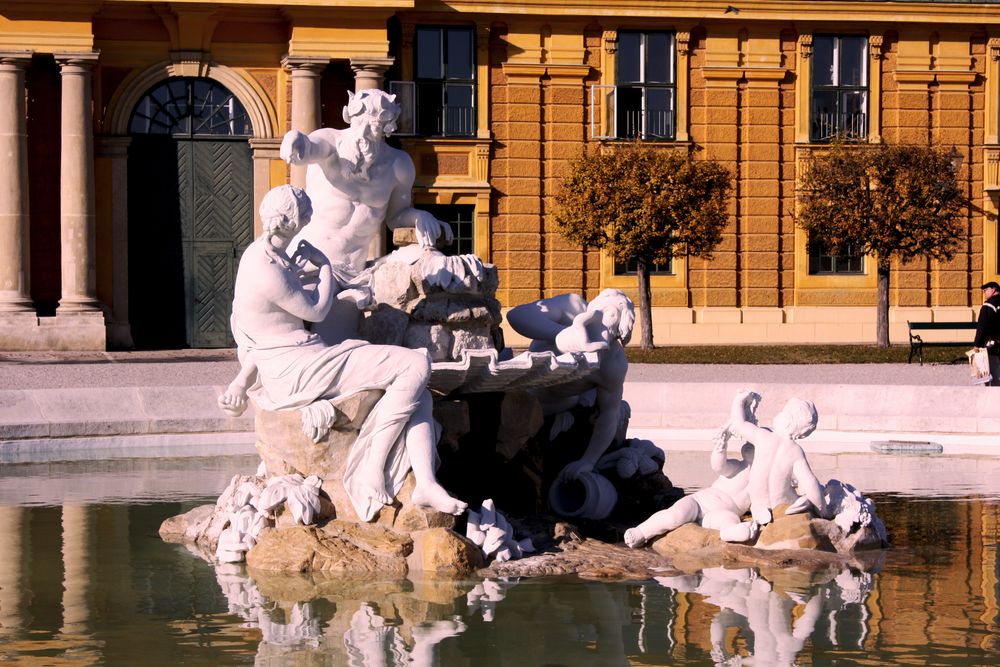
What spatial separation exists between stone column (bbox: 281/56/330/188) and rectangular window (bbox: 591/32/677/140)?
17.8 feet

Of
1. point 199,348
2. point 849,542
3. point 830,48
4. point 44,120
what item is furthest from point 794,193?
point 849,542

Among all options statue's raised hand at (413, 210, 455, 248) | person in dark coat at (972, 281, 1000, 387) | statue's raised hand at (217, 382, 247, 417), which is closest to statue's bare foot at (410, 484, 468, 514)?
statue's raised hand at (217, 382, 247, 417)

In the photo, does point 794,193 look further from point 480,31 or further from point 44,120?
point 44,120

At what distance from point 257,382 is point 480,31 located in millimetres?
23973

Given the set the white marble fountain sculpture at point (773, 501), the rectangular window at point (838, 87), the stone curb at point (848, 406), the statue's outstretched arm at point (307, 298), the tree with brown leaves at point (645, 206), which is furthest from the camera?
the rectangular window at point (838, 87)

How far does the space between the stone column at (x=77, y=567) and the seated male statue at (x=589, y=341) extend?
8.91 feet

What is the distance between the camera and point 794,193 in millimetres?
33938

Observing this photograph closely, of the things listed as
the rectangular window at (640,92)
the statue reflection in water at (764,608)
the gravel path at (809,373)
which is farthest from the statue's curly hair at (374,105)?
the rectangular window at (640,92)

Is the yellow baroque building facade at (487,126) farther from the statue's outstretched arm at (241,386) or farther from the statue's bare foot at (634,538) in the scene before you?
the statue's bare foot at (634,538)

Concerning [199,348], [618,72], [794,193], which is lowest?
[199,348]

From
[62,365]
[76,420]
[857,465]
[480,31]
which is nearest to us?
[857,465]

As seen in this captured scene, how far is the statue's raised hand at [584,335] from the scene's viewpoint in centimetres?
994

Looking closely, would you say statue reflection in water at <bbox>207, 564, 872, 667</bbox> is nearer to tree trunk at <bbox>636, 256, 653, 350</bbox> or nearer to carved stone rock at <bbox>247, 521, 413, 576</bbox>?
carved stone rock at <bbox>247, 521, 413, 576</bbox>

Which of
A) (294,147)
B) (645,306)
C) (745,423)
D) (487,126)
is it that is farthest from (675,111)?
(745,423)
